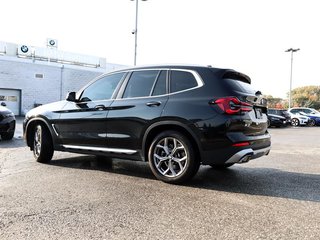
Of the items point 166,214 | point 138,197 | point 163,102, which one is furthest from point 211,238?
point 163,102

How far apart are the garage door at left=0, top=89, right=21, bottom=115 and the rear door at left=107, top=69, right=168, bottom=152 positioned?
84.7 feet

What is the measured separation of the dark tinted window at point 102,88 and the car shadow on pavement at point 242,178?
127 cm

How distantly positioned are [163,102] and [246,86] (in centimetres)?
127

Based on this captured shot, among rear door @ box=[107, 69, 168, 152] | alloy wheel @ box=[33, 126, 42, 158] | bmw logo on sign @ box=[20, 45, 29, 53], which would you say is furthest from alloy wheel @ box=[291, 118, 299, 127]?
rear door @ box=[107, 69, 168, 152]

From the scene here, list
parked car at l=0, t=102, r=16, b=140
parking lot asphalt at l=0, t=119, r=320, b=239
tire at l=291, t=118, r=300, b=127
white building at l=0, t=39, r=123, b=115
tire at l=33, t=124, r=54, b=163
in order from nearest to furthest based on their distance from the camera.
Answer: parking lot asphalt at l=0, t=119, r=320, b=239, tire at l=33, t=124, r=54, b=163, parked car at l=0, t=102, r=16, b=140, white building at l=0, t=39, r=123, b=115, tire at l=291, t=118, r=300, b=127

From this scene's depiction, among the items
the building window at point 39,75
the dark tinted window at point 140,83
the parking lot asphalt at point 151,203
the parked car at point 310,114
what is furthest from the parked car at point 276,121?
the dark tinted window at point 140,83

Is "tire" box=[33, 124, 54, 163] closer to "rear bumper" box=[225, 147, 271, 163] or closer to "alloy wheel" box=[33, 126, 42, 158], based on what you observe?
"alloy wheel" box=[33, 126, 42, 158]

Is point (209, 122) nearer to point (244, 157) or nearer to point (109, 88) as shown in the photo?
point (244, 157)

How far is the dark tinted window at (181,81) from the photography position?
16.9ft

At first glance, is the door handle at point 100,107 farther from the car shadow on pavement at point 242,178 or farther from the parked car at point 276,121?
the parked car at point 276,121

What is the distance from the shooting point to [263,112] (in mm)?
5586

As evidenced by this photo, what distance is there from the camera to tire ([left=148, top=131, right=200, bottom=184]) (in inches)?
194

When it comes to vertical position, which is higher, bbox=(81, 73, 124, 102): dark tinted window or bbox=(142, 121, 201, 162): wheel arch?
bbox=(81, 73, 124, 102): dark tinted window

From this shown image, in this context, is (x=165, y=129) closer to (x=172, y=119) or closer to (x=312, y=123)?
(x=172, y=119)
